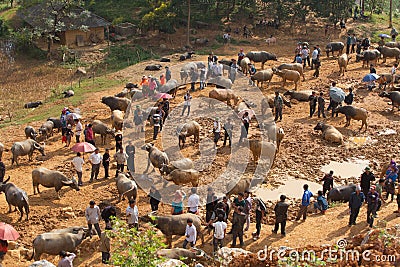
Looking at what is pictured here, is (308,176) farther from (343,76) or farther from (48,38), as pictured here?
(48,38)

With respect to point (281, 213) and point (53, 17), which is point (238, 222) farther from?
point (53, 17)

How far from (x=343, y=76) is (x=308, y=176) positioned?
1320 centimetres

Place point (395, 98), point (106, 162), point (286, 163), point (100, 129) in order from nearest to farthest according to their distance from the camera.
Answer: point (106, 162) < point (286, 163) < point (100, 129) < point (395, 98)

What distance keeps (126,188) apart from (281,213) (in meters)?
5.58

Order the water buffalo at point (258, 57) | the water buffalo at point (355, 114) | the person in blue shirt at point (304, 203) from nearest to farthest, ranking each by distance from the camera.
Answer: the person in blue shirt at point (304, 203) → the water buffalo at point (355, 114) → the water buffalo at point (258, 57)

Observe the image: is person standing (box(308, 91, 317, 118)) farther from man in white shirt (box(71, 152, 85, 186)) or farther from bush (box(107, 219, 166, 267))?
bush (box(107, 219, 166, 267))

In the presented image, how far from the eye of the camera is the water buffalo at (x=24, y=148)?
21031 mm

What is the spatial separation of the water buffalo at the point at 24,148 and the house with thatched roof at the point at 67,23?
18.6 metres

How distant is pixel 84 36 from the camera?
41.3 m

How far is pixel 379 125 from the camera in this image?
81.4 ft

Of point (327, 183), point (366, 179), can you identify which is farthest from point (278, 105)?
point (366, 179)

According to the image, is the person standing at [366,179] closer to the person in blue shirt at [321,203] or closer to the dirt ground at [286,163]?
the dirt ground at [286,163]

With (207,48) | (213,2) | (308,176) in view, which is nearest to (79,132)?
(308,176)

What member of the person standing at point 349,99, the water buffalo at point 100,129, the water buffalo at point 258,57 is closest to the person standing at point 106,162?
the water buffalo at point 100,129
